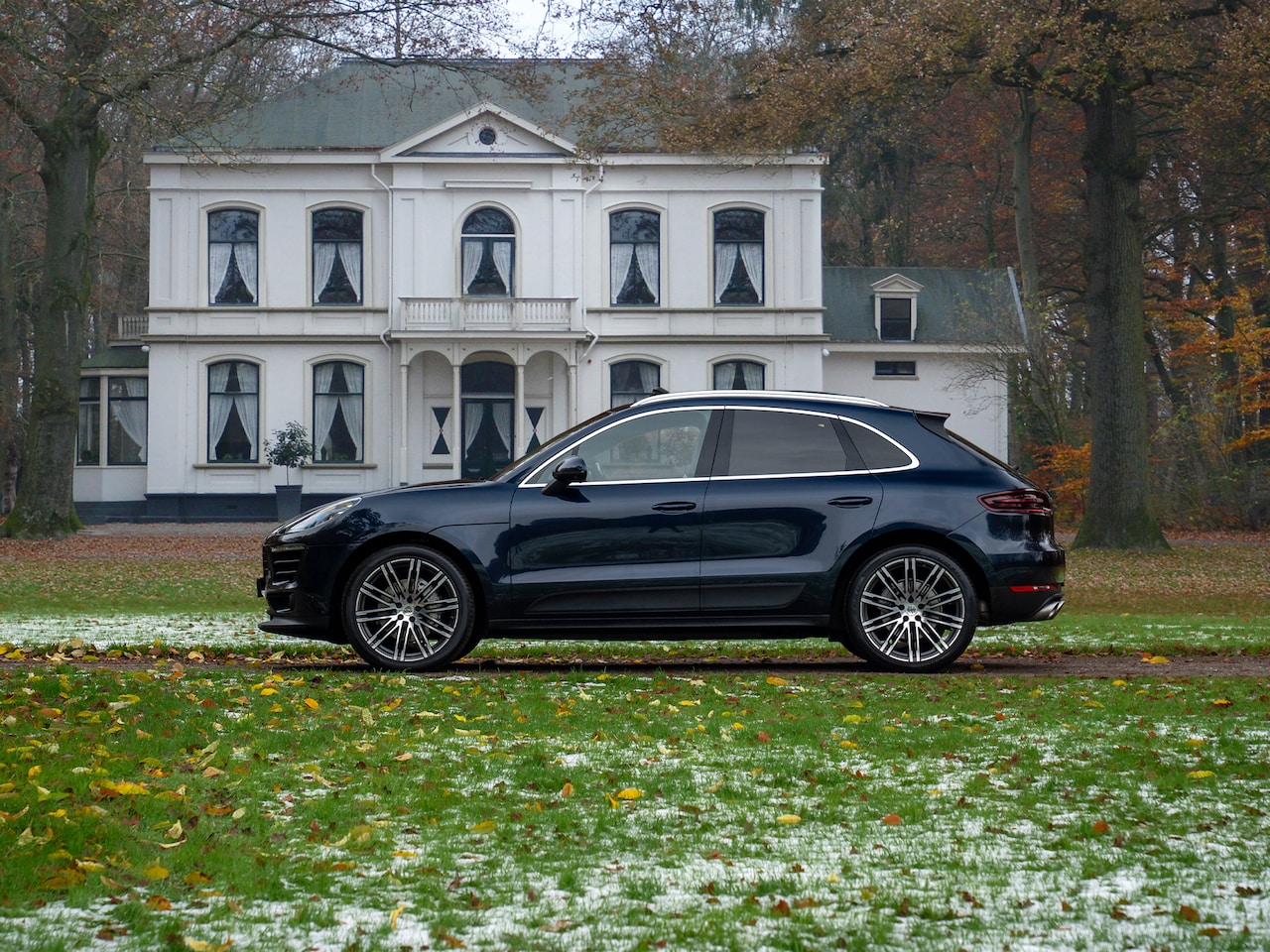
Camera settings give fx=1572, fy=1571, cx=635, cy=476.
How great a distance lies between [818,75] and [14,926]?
20.8 metres

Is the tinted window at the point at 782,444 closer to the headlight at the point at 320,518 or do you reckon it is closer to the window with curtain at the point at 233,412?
→ the headlight at the point at 320,518

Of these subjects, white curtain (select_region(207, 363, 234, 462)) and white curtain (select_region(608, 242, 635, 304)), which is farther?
white curtain (select_region(608, 242, 635, 304))

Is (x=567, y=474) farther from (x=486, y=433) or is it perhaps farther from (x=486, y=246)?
(x=486, y=246)

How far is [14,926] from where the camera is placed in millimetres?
3826

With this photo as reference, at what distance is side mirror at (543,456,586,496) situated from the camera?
30.4 feet

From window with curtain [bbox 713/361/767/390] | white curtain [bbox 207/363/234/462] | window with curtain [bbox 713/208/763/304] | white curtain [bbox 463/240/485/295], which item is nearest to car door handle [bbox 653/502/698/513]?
window with curtain [bbox 713/361/767/390]

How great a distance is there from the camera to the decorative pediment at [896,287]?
41094 millimetres

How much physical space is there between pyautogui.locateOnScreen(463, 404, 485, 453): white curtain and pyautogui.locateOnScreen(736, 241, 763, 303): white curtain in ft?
23.6

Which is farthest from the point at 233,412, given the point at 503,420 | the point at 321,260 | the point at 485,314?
the point at 485,314

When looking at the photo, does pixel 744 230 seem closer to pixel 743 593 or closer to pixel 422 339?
pixel 422 339

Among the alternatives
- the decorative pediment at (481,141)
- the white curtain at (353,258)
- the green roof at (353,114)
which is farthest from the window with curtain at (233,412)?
the decorative pediment at (481,141)

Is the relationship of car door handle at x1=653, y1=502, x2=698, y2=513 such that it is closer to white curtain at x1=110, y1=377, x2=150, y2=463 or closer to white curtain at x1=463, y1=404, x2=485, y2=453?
white curtain at x1=463, y1=404, x2=485, y2=453

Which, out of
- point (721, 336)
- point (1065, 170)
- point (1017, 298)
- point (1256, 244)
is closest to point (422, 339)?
point (721, 336)

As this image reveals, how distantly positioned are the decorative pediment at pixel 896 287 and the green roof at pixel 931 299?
0.88 feet
